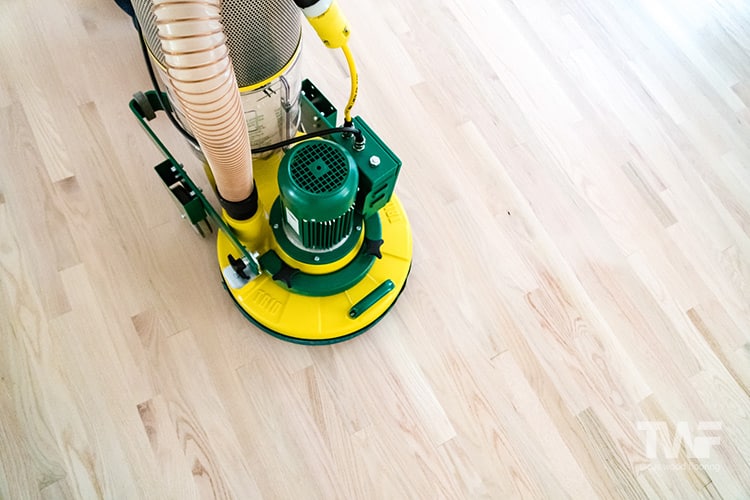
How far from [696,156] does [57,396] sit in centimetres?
149

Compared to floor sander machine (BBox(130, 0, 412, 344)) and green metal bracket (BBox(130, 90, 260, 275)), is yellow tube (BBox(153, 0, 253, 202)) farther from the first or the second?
green metal bracket (BBox(130, 90, 260, 275))

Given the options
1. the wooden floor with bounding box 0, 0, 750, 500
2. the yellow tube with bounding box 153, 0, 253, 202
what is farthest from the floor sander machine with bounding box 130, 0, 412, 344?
the wooden floor with bounding box 0, 0, 750, 500

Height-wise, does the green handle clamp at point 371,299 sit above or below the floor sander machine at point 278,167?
below

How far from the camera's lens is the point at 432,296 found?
107cm

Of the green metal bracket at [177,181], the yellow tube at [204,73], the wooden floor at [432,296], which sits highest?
the yellow tube at [204,73]

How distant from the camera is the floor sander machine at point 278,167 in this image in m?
0.55

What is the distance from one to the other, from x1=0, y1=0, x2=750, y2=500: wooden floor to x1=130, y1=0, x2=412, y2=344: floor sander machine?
0.11 meters

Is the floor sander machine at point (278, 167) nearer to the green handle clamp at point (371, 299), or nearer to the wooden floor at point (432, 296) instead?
the green handle clamp at point (371, 299)

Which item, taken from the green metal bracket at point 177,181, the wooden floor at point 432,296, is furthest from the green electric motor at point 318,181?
the wooden floor at point 432,296

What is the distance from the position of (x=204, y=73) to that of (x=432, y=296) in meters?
0.68

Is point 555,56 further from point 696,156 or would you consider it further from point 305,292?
point 305,292

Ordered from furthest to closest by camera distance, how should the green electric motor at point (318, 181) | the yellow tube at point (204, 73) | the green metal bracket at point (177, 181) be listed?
the green metal bracket at point (177, 181)
the green electric motor at point (318, 181)
the yellow tube at point (204, 73)

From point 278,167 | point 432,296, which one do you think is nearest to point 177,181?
point 278,167

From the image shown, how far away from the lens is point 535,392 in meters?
1.03
